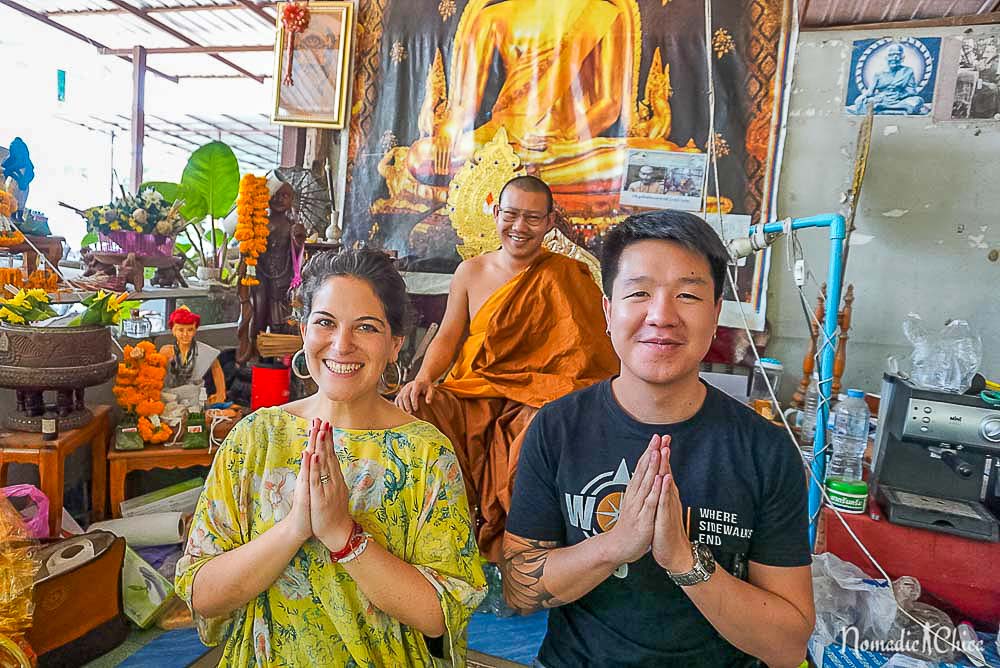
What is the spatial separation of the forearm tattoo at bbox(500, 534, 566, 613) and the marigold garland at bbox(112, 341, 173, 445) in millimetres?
2258

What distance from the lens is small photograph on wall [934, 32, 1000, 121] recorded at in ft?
10.7

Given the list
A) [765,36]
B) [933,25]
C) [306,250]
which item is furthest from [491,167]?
[933,25]

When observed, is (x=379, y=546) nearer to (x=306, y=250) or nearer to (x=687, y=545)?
(x=687, y=545)

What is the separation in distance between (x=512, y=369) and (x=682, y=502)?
1648 millimetres

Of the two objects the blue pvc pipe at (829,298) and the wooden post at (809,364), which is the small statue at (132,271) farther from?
the wooden post at (809,364)

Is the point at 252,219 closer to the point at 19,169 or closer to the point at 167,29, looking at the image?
the point at 19,169

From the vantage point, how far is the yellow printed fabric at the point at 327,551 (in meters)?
1.24

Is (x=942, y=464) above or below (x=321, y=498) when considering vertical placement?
below

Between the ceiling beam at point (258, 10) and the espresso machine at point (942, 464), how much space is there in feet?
16.3

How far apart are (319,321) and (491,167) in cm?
295

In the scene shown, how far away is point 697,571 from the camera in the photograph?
1.08 m

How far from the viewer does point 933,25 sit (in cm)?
333

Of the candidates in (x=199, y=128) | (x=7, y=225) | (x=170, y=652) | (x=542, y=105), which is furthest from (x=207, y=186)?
(x=199, y=128)

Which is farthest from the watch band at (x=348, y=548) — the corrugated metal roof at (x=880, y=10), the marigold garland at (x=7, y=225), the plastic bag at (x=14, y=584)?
the corrugated metal roof at (x=880, y=10)
